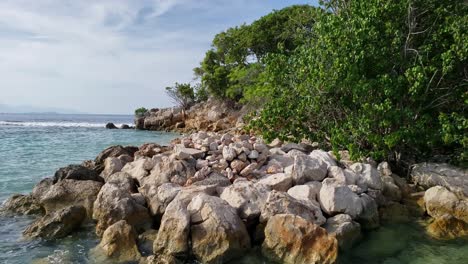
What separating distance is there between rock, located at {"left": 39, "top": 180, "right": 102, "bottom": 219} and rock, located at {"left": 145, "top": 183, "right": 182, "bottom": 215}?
1.48 metres

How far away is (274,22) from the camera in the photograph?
35125 millimetres

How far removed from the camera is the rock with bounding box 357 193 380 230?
26.5 ft

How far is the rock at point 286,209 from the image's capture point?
23.6ft

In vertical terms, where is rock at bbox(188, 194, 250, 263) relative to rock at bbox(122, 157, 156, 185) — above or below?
below

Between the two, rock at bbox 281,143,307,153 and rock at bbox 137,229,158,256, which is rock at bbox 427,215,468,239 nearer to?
rock at bbox 281,143,307,153

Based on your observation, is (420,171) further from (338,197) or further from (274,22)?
(274,22)


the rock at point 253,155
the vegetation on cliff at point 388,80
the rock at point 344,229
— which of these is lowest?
the rock at point 344,229

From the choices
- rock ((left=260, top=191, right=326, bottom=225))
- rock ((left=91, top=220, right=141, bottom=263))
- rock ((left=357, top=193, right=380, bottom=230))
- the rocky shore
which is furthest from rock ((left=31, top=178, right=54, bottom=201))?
rock ((left=357, top=193, right=380, bottom=230))

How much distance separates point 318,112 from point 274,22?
2437cm

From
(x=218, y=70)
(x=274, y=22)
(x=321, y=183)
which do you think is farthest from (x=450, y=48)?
(x=218, y=70)

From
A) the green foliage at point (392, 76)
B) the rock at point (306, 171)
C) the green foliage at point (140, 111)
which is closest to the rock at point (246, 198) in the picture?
the rock at point (306, 171)

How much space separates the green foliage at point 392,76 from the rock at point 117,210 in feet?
A: 18.1

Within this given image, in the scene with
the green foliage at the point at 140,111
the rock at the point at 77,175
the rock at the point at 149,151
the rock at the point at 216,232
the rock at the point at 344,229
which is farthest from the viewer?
the green foliage at the point at 140,111

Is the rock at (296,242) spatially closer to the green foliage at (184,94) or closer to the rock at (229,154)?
the rock at (229,154)
